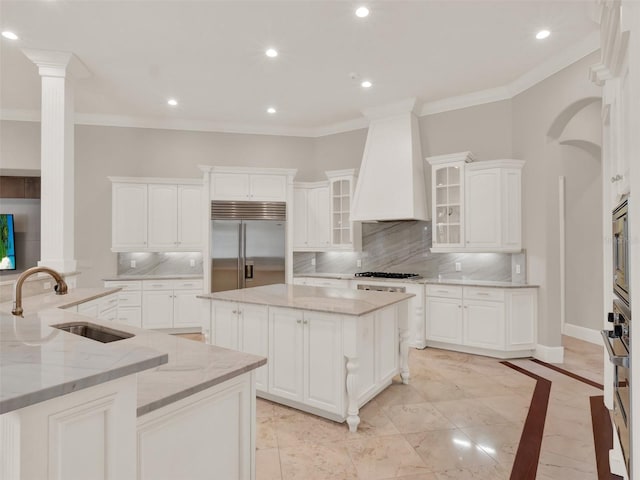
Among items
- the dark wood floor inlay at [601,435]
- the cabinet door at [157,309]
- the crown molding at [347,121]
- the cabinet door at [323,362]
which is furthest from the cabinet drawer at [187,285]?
the dark wood floor inlay at [601,435]

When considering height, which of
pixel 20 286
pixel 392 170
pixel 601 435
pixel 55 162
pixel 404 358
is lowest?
pixel 601 435

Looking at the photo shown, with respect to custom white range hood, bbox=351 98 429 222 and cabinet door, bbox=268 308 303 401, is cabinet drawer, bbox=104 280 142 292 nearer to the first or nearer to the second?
cabinet door, bbox=268 308 303 401

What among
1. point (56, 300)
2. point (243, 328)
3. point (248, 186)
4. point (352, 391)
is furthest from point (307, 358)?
point (248, 186)

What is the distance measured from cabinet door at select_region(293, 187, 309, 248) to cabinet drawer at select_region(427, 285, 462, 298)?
2.18 metres

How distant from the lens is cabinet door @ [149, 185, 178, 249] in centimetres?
548

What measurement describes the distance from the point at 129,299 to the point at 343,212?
3.45 metres

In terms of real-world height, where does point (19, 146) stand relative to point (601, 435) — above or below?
above

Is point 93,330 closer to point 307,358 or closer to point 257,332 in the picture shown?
point 257,332

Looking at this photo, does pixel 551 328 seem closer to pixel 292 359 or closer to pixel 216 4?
pixel 292 359

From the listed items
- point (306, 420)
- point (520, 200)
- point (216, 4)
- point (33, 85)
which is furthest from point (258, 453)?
point (33, 85)

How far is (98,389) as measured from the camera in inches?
35.3

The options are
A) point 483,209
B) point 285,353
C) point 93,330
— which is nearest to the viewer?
point 93,330

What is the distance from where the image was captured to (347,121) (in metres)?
6.02

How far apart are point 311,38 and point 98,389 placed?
11.8ft
